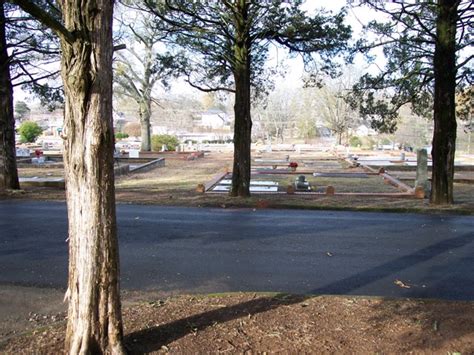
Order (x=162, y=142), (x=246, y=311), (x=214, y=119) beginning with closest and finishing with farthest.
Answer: (x=246, y=311) < (x=162, y=142) < (x=214, y=119)

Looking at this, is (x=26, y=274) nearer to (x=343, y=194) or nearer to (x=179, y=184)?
(x=343, y=194)

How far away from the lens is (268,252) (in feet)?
24.1

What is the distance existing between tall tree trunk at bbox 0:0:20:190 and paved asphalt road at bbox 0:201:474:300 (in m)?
4.16

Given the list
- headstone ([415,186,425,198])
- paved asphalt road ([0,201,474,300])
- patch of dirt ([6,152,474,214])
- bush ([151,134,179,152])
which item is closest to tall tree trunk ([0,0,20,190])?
patch of dirt ([6,152,474,214])

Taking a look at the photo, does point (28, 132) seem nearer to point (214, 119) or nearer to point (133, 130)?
point (133, 130)

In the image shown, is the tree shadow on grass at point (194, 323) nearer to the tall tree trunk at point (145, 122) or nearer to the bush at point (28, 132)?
the tall tree trunk at point (145, 122)

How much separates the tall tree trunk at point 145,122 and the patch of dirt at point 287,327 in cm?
3663

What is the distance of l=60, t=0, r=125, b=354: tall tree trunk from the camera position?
3248mm

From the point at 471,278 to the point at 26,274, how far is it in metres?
5.72

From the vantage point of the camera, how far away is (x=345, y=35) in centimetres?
1394

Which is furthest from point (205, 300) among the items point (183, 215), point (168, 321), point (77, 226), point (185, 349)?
point (183, 215)

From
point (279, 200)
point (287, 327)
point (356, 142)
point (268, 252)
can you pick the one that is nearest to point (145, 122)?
point (356, 142)

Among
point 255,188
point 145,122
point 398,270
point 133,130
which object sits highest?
point 145,122

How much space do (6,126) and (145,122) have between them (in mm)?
26294
